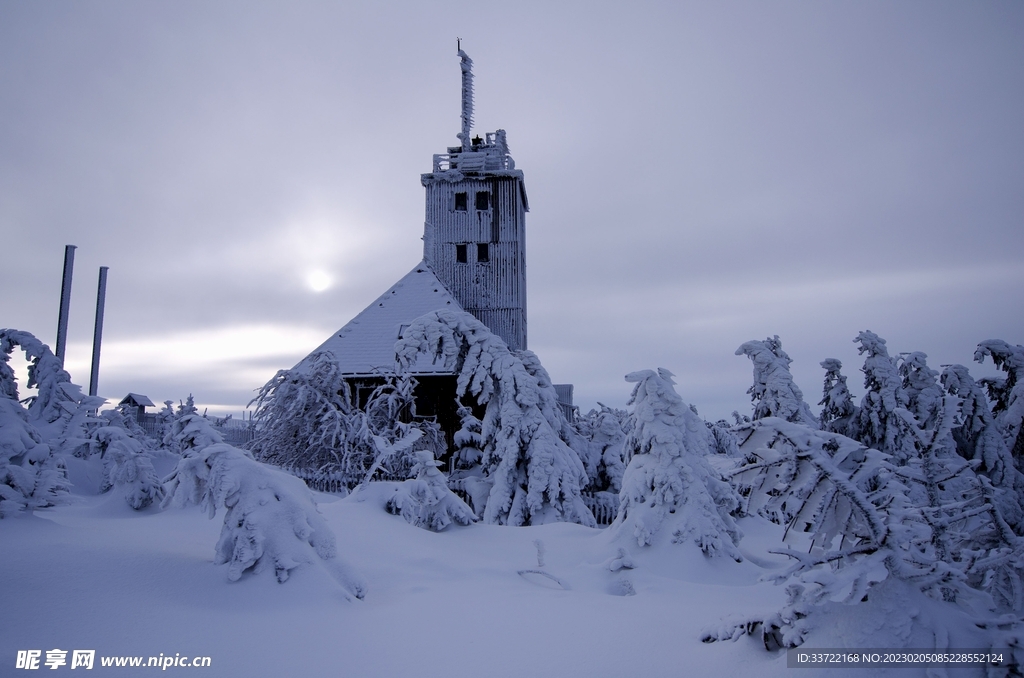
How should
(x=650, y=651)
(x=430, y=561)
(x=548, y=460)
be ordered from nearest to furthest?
(x=650, y=651), (x=430, y=561), (x=548, y=460)

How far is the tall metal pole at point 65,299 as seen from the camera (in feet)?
81.8

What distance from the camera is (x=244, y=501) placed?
5738 millimetres

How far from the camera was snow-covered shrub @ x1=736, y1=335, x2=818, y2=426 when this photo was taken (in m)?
16.4

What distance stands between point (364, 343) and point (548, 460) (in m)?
11.0

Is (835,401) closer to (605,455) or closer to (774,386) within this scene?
(774,386)

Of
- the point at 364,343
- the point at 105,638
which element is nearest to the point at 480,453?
the point at 364,343

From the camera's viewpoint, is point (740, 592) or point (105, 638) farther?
point (740, 592)

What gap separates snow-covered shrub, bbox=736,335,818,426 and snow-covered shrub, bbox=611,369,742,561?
7625mm

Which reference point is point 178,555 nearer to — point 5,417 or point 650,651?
point 5,417

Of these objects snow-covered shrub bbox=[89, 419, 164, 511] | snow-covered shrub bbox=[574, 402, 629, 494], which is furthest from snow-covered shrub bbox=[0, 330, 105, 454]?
snow-covered shrub bbox=[574, 402, 629, 494]

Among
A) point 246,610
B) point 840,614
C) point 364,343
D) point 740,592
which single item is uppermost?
point 364,343

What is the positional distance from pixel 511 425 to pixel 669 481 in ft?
16.7

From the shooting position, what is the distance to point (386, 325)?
22.1 meters

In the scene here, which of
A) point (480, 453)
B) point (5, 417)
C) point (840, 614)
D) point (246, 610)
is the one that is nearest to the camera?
point (840, 614)
